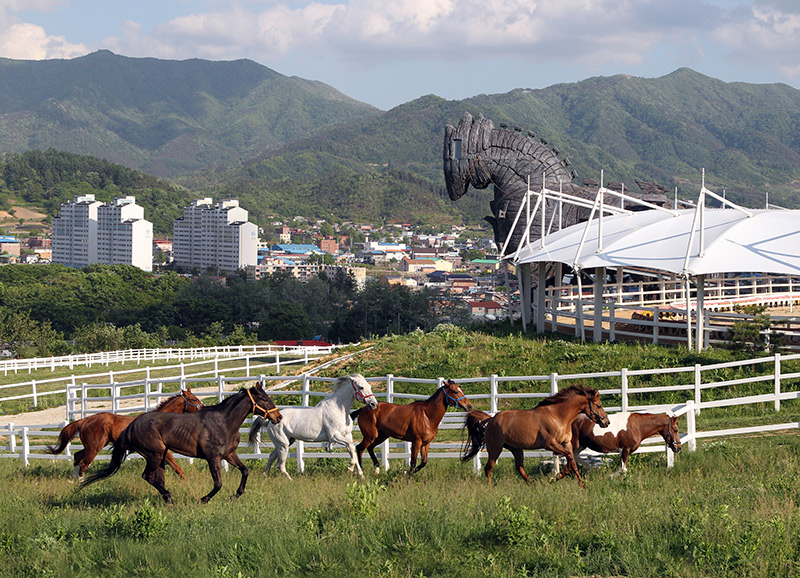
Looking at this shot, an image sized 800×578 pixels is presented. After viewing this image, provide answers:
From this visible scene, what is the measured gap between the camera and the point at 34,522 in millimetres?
11766

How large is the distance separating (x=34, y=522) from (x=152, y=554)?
259 centimetres

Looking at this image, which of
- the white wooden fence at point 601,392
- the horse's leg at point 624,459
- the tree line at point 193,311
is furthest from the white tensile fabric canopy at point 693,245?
the tree line at point 193,311

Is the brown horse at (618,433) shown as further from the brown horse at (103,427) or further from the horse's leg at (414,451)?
the brown horse at (103,427)

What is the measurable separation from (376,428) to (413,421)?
2.16 feet

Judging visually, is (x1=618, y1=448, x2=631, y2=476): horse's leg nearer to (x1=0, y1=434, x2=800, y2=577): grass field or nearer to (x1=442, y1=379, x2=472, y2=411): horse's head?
(x1=0, y1=434, x2=800, y2=577): grass field

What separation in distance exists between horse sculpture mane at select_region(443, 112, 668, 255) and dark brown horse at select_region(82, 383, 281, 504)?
25.3 m

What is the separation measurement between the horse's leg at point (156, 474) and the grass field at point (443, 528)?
0.78 feet

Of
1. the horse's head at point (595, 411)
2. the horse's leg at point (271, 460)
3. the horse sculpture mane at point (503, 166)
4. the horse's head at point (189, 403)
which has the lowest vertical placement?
the horse's leg at point (271, 460)

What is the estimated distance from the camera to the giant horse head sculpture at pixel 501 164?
37.2 metres

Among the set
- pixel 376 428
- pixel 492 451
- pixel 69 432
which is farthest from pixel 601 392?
pixel 69 432

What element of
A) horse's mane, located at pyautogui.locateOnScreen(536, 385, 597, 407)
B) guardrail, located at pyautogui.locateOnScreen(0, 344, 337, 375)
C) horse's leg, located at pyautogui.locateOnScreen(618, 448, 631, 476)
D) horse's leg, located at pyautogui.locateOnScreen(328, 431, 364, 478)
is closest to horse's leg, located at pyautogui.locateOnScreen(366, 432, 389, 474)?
horse's leg, located at pyautogui.locateOnScreen(328, 431, 364, 478)

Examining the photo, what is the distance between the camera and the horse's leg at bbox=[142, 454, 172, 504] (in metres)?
12.1

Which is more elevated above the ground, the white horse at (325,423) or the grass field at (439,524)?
the white horse at (325,423)

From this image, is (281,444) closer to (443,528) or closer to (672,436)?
(443,528)
